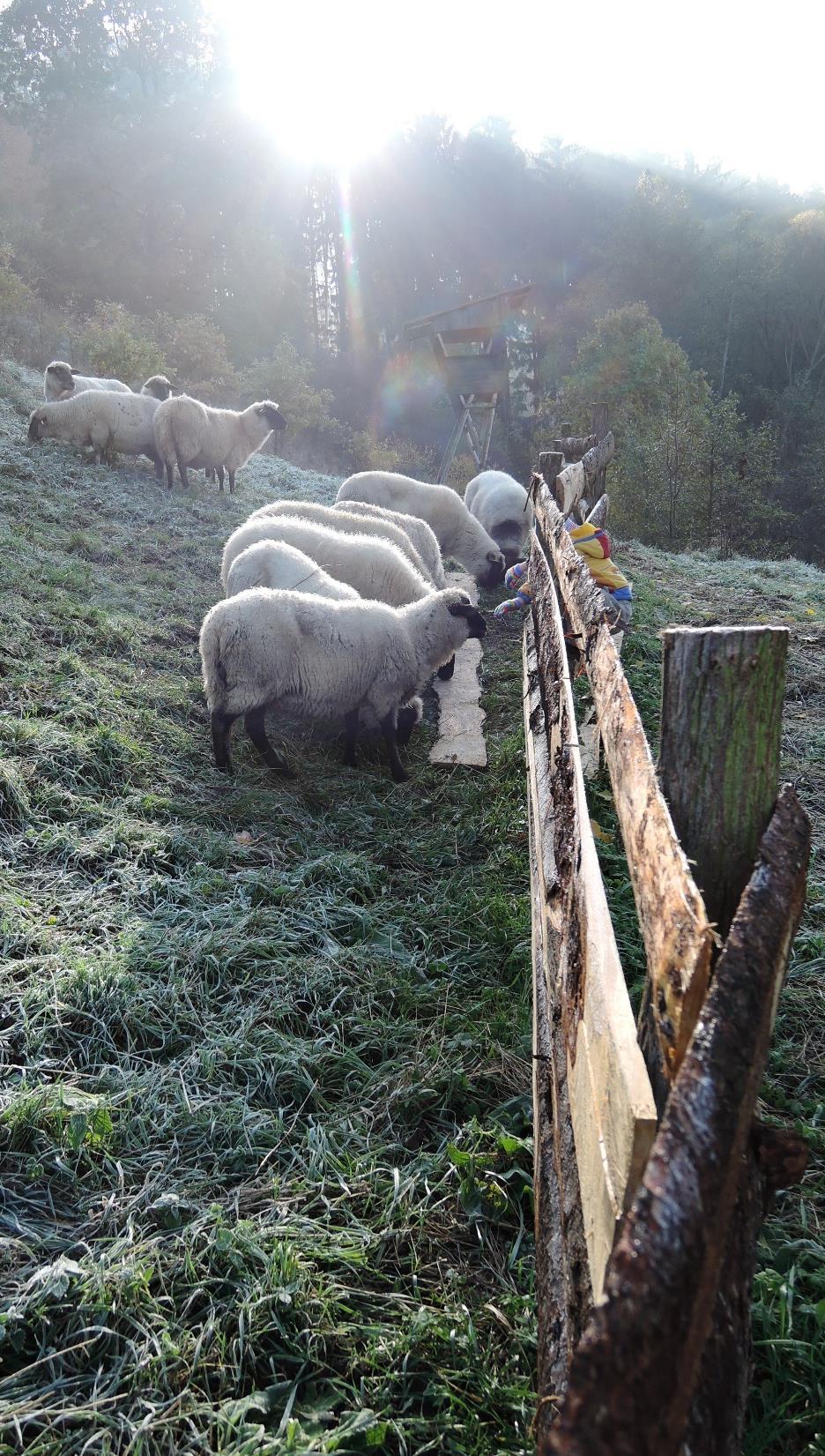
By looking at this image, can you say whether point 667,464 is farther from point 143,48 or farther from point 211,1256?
point 143,48

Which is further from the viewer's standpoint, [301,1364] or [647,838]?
[301,1364]

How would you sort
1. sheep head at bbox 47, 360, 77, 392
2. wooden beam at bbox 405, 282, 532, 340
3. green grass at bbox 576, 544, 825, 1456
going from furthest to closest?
wooden beam at bbox 405, 282, 532, 340, sheep head at bbox 47, 360, 77, 392, green grass at bbox 576, 544, 825, 1456

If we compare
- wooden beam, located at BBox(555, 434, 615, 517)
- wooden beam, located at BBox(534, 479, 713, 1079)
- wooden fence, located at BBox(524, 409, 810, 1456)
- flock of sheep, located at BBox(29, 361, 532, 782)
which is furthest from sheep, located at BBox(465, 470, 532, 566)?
wooden fence, located at BBox(524, 409, 810, 1456)

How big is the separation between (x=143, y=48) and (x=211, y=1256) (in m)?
53.2

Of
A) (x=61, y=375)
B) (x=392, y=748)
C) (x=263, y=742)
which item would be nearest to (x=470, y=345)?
(x=61, y=375)

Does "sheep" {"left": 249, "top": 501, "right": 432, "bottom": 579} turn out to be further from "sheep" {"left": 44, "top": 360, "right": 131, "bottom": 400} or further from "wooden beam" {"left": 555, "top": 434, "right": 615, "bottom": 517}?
"sheep" {"left": 44, "top": 360, "right": 131, "bottom": 400}

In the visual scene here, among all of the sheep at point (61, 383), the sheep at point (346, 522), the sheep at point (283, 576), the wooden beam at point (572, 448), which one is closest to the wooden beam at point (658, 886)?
the sheep at point (283, 576)

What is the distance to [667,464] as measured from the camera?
20.7 metres

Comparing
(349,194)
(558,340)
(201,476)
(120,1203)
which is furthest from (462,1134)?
(349,194)

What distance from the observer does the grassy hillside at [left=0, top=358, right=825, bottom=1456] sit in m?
1.93

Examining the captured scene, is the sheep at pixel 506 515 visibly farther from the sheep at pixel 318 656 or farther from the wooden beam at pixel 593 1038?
the wooden beam at pixel 593 1038

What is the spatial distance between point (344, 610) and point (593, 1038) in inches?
183

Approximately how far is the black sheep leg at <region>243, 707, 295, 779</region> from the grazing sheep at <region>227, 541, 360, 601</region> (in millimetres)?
1223

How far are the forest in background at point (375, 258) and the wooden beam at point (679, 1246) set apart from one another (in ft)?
94.6
